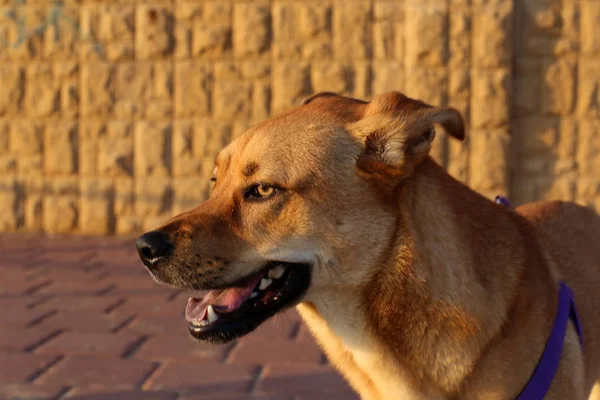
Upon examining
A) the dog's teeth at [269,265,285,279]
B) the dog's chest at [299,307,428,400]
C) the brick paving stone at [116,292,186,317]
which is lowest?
the brick paving stone at [116,292,186,317]

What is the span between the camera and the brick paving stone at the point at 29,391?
3.48 m

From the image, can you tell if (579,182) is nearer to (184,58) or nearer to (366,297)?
(184,58)

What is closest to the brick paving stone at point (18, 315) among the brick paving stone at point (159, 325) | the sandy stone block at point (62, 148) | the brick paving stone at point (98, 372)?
the brick paving stone at point (159, 325)

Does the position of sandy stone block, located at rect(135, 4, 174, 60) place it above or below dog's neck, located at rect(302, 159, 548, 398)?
above

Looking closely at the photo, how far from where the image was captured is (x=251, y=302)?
2.52 meters

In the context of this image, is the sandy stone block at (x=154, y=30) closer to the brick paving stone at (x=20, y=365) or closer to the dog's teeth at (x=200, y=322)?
the brick paving stone at (x=20, y=365)

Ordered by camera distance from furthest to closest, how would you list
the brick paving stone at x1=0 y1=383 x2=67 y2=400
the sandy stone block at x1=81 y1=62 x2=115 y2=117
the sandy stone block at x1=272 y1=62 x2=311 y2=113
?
the sandy stone block at x1=81 y1=62 x2=115 y2=117
the sandy stone block at x1=272 y1=62 x2=311 y2=113
the brick paving stone at x1=0 y1=383 x2=67 y2=400

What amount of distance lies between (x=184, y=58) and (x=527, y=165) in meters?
3.51

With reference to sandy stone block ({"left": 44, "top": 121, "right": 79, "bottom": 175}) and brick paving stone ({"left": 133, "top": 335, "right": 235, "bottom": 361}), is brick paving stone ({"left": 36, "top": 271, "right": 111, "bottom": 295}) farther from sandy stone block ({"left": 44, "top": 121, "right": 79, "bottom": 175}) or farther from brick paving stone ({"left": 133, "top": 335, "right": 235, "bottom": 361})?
sandy stone block ({"left": 44, "top": 121, "right": 79, "bottom": 175})

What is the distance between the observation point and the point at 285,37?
299 inches

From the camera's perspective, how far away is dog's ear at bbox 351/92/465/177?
8.05 feet

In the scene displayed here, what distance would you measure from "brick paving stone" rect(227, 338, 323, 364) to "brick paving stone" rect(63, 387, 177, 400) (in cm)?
58

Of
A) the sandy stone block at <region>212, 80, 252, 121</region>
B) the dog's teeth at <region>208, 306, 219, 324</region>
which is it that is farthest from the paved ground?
the sandy stone block at <region>212, 80, 252, 121</region>

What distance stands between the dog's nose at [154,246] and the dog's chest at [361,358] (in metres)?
0.56
